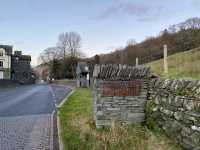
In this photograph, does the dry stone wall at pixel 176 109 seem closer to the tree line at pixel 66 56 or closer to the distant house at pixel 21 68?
the tree line at pixel 66 56

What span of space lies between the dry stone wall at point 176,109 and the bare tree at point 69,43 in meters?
71.5

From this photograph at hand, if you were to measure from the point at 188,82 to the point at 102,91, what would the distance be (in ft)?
9.08

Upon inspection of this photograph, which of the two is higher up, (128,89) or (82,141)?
(128,89)

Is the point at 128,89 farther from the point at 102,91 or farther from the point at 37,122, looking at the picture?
the point at 37,122

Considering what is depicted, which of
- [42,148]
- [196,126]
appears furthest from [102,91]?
[196,126]

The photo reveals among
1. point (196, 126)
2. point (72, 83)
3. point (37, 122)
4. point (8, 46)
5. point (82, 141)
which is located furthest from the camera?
point (8, 46)

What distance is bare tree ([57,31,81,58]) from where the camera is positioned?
260 feet

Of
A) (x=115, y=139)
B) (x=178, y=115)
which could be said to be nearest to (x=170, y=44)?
(x=178, y=115)

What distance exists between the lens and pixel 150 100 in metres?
7.75

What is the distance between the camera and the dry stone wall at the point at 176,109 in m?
5.28

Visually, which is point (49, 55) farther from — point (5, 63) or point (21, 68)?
point (5, 63)

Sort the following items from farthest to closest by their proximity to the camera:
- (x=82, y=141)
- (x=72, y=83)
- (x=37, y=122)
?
(x=72, y=83) → (x=37, y=122) → (x=82, y=141)

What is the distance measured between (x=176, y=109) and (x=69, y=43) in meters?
75.7

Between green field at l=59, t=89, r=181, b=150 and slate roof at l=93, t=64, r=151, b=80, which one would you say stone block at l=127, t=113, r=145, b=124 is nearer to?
green field at l=59, t=89, r=181, b=150
